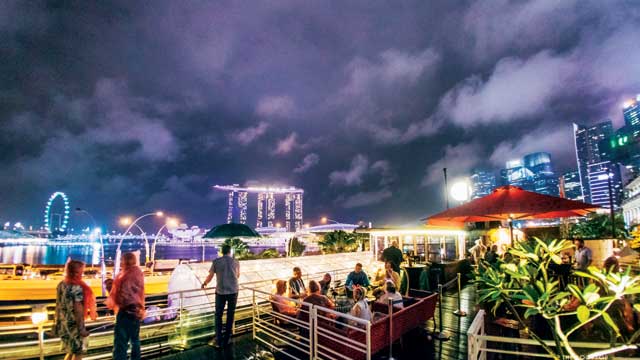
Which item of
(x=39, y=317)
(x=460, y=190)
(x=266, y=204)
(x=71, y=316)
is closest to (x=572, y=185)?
(x=266, y=204)

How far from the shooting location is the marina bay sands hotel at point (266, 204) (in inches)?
5802

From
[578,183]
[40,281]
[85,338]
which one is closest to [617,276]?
[85,338]

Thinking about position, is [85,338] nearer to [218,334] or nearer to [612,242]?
[218,334]

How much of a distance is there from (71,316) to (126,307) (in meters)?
0.61

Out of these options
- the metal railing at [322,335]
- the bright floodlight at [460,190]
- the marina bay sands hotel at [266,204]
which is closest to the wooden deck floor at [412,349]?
the metal railing at [322,335]

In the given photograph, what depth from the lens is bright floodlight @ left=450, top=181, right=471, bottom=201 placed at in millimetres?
18375

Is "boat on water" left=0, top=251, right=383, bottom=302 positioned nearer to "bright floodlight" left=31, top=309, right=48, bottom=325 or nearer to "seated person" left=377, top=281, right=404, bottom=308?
"seated person" left=377, top=281, right=404, bottom=308

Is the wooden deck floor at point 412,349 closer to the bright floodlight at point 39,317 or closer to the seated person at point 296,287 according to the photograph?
the seated person at point 296,287

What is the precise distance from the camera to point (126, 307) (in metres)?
4.28

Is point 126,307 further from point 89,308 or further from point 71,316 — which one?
point 71,316

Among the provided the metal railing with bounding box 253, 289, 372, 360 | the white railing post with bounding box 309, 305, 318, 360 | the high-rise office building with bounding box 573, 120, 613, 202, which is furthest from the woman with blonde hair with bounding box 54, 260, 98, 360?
the high-rise office building with bounding box 573, 120, 613, 202

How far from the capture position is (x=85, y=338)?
4078 mm

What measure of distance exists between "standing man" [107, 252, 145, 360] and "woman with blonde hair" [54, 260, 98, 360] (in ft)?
1.07

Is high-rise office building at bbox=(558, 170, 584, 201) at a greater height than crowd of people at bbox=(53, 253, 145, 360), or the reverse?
high-rise office building at bbox=(558, 170, 584, 201)
